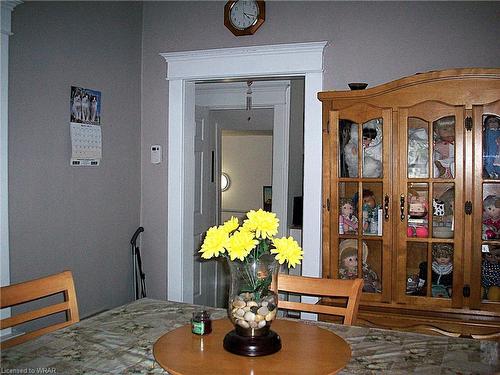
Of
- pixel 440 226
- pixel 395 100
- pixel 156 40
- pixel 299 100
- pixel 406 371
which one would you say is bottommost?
pixel 406 371

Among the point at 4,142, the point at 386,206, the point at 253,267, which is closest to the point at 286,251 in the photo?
the point at 253,267

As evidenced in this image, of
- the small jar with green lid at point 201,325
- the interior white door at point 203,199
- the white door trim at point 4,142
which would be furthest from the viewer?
the interior white door at point 203,199

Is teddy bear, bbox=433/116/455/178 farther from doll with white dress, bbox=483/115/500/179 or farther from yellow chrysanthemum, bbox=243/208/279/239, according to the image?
yellow chrysanthemum, bbox=243/208/279/239

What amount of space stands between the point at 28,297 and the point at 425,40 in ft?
8.06

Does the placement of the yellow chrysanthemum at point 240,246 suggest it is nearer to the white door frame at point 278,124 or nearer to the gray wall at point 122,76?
the gray wall at point 122,76

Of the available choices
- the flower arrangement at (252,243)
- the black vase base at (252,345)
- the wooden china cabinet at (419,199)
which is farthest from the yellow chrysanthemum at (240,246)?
the wooden china cabinet at (419,199)

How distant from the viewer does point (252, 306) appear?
1393mm

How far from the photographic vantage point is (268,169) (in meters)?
6.12

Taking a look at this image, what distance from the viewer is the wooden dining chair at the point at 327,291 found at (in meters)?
1.85

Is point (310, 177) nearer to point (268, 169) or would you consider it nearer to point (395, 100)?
point (395, 100)

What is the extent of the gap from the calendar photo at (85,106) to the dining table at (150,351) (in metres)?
1.42

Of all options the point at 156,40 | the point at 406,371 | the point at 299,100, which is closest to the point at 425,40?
the point at 299,100

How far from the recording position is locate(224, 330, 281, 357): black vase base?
1385 millimetres

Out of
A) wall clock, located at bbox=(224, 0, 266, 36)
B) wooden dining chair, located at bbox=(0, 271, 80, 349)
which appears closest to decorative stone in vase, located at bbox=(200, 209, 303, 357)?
wooden dining chair, located at bbox=(0, 271, 80, 349)
